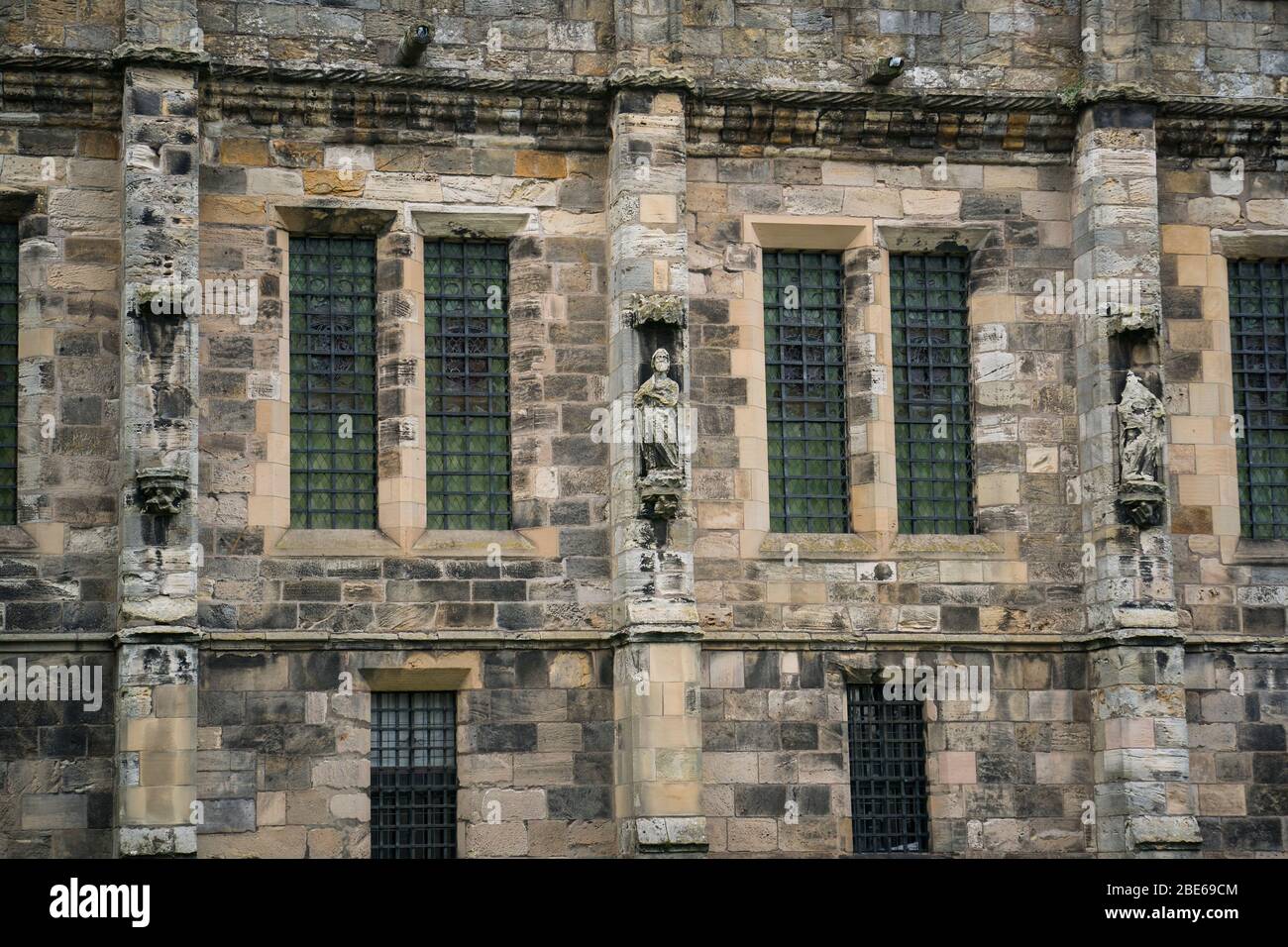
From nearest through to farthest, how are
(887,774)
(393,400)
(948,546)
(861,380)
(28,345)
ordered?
1. (28,345)
2. (393,400)
3. (887,774)
4. (948,546)
5. (861,380)

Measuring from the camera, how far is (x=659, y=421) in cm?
2244

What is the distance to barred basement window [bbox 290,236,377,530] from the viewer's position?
75.5 ft

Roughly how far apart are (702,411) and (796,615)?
2397 millimetres

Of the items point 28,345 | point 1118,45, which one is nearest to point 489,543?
point 28,345

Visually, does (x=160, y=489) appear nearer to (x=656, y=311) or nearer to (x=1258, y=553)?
(x=656, y=311)

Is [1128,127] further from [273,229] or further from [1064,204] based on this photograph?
[273,229]

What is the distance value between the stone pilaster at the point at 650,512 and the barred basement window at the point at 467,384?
1.25 meters

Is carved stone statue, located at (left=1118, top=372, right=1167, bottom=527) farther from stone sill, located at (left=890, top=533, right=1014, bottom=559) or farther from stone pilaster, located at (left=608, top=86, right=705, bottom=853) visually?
stone pilaster, located at (left=608, top=86, right=705, bottom=853)

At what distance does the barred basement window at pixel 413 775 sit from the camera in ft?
73.4

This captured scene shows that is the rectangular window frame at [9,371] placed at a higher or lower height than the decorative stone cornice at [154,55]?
lower

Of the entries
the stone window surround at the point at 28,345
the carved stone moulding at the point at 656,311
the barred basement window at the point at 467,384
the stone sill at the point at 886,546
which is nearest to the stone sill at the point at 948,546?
the stone sill at the point at 886,546

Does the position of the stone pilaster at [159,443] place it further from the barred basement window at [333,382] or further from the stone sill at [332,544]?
the barred basement window at [333,382]

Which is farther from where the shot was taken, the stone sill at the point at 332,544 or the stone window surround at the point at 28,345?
the stone sill at the point at 332,544

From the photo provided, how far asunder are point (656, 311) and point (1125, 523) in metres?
5.49
